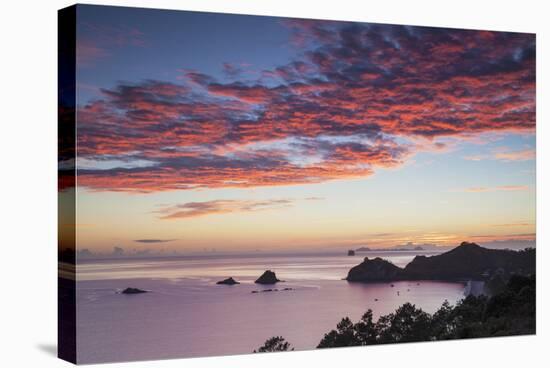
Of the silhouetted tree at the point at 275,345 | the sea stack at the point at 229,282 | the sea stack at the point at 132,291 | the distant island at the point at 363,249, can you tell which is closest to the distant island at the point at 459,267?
the distant island at the point at 363,249

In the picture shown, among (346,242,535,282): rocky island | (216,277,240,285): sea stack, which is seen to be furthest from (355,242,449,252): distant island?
(216,277,240,285): sea stack

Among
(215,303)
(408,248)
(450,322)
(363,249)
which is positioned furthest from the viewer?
(450,322)

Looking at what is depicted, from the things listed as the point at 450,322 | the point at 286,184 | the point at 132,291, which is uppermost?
the point at 286,184

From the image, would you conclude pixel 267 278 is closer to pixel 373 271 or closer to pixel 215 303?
pixel 215 303

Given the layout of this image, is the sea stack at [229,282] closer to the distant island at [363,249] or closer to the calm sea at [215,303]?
the calm sea at [215,303]

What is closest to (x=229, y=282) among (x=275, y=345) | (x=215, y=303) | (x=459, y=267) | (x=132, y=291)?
(x=215, y=303)

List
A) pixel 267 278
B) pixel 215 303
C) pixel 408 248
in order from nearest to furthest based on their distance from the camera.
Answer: pixel 215 303 < pixel 267 278 < pixel 408 248

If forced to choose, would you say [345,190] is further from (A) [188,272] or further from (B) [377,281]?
(A) [188,272]
